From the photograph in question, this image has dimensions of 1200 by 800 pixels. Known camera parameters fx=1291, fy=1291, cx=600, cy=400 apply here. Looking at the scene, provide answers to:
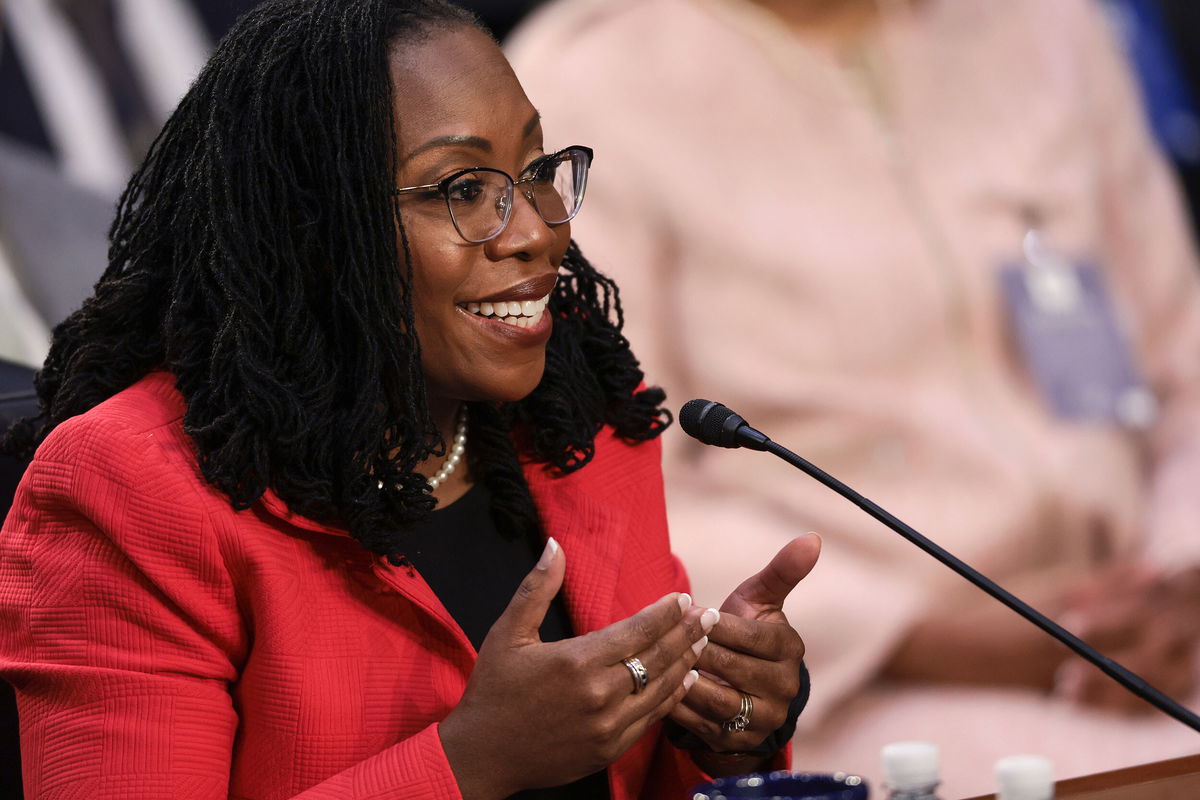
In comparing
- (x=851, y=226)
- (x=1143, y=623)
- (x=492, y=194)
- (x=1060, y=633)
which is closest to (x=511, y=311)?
(x=492, y=194)

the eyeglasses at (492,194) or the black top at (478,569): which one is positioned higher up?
the eyeglasses at (492,194)

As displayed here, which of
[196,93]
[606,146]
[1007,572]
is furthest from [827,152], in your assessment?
[196,93]

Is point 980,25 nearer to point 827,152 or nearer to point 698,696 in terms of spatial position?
point 827,152

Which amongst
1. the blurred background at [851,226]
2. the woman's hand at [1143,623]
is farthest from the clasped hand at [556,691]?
the woman's hand at [1143,623]

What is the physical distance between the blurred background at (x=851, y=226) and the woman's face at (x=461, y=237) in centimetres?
83

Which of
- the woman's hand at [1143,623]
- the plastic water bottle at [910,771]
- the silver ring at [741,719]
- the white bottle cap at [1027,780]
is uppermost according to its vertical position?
the woman's hand at [1143,623]

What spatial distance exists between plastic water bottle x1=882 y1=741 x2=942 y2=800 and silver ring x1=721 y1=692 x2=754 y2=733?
35 centimetres

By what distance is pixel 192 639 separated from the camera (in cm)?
104

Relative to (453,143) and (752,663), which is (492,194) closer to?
(453,143)

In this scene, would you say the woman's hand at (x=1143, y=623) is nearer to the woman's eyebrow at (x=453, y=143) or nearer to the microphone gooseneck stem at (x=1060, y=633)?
the microphone gooseneck stem at (x=1060, y=633)

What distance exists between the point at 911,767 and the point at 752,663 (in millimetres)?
355

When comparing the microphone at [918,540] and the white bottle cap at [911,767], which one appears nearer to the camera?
the white bottle cap at [911,767]

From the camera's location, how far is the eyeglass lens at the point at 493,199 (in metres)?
1.10

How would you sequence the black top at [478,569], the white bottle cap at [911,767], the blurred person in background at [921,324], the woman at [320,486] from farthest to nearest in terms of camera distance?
the blurred person in background at [921,324] < the black top at [478,569] < the woman at [320,486] < the white bottle cap at [911,767]
